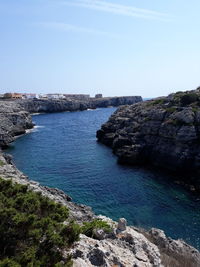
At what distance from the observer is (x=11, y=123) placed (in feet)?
309

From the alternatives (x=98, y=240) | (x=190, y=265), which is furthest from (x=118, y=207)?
(x=98, y=240)

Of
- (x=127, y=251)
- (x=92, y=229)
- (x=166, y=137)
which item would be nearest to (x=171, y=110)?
(x=166, y=137)

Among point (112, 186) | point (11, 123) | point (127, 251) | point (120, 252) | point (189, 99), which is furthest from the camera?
point (11, 123)

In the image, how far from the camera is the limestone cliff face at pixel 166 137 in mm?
51656

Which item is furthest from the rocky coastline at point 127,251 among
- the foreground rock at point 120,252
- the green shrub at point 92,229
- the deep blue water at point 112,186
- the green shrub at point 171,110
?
the green shrub at point 171,110

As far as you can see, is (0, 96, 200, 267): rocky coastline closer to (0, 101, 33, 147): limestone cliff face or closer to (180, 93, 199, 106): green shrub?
(180, 93, 199, 106): green shrub

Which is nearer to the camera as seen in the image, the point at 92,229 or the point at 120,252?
the point at 120,252

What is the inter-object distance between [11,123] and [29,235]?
281ft

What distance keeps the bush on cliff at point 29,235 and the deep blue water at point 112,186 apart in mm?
20213

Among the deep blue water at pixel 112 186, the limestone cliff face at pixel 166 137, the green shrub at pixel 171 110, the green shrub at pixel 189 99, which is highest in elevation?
the green shrub at pixel 189 99

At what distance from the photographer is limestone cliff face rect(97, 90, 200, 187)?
51656 mm

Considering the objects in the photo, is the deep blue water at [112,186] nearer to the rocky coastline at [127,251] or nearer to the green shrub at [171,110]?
the rocky coastline at [127,251]

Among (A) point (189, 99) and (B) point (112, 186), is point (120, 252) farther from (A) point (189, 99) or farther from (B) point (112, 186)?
(A) point (189, 99)

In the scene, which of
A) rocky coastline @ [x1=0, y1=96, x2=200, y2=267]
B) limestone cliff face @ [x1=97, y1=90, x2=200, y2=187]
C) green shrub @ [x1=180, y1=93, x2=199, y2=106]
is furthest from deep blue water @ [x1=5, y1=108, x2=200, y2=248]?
green shrub @ [x1=180, y1=93, x2=199, y2=106]
